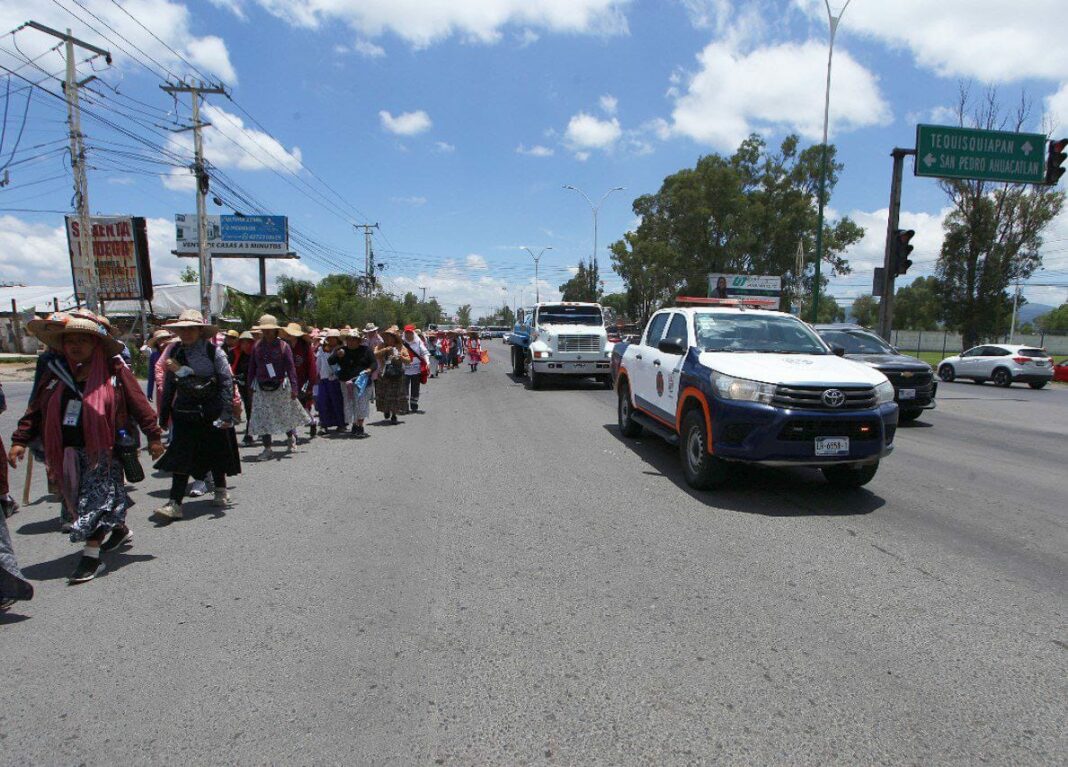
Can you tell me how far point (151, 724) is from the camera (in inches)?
112

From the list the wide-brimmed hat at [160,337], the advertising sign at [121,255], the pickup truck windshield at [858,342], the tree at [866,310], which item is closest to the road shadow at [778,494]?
the wide-brimmed hat at [160,337]

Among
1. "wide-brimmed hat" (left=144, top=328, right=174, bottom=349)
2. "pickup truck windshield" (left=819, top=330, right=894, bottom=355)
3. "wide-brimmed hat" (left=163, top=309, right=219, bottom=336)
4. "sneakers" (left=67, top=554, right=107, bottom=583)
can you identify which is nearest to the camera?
"sneakers" (left=67, top=554, right=107, bottom=583)

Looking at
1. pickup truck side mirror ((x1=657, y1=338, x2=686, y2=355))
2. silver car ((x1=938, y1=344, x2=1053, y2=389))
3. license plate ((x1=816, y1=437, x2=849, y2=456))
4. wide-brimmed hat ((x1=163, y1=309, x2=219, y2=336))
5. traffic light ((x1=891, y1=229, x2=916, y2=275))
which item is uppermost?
traffic light ((x1=891, y1=229, x2=916, y2=275))

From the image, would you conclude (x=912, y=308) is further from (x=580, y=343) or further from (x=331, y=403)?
Answer: (x=331, y=403)

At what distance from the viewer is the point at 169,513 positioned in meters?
5.82

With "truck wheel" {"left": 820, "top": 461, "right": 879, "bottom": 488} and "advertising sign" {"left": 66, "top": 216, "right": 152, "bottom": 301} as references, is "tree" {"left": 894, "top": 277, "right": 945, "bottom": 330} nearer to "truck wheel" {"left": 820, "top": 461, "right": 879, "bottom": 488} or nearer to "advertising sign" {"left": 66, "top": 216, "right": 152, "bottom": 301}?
"advertising sign" {"left": 66, "top": 216, "right": 152, "bottom": 301}

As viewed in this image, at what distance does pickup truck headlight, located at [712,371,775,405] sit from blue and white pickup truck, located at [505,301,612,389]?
12055 mm

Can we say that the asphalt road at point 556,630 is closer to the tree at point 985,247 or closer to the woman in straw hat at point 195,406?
the woman in straw hat at point 195,406

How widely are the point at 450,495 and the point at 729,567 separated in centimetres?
303

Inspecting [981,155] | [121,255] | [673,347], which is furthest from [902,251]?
[121,255]

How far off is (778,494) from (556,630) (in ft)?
12.2

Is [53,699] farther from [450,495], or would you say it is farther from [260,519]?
[450,495]

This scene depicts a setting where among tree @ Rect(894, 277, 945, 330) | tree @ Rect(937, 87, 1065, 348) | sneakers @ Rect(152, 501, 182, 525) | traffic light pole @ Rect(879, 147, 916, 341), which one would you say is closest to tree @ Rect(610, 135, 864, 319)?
tree @ Rect(937, 87, 1065, 348)

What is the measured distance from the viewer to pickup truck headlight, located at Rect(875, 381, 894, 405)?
20.0 feet
